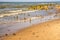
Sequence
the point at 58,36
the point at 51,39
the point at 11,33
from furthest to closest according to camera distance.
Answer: the point at 11,33 → the point at 58,36 → the point at 51,39

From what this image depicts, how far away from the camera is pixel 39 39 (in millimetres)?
6121

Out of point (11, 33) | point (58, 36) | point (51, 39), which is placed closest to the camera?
point (51, 39)

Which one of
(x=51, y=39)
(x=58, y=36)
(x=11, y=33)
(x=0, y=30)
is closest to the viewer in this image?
(x=51, y=39)

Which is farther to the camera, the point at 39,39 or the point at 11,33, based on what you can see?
the point at 11,33

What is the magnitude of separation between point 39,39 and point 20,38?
78 centimetres

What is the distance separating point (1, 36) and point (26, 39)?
1278 millimetres

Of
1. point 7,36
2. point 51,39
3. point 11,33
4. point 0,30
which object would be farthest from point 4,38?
point 51,39

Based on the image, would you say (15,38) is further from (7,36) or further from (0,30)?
(0,30)

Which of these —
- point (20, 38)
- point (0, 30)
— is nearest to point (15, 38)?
point (20, 38)

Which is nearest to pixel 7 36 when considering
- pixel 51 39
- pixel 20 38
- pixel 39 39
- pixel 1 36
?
pixel 1 36

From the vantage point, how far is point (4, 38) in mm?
6469

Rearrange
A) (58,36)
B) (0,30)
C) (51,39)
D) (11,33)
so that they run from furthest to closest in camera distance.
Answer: (0,30)
(11,33)
(58,36)
(51,39)

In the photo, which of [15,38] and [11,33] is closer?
[15,38]

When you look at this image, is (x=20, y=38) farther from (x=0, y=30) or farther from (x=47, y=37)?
(x=0, y=30)
